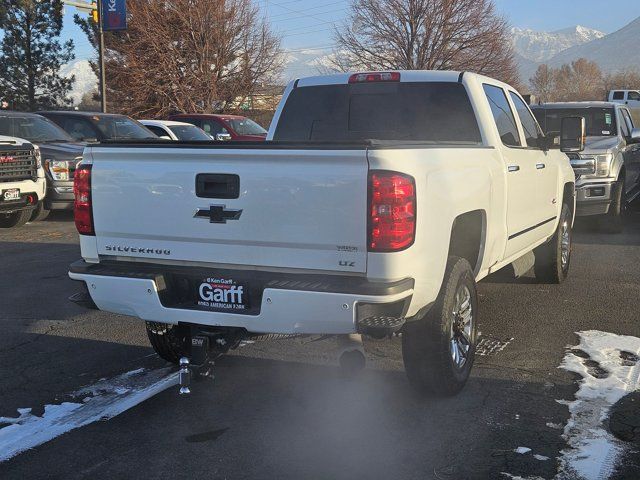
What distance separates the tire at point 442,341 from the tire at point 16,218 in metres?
8.91

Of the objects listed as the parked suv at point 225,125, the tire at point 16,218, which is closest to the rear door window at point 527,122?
the tire at point 16,218

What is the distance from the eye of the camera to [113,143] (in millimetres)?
4145

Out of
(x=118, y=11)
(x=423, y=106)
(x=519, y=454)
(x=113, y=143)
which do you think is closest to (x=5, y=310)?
(x=113, y=143)

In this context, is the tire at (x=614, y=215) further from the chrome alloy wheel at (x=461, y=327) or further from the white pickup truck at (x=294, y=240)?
the chrome alloy wheel at (x=461, y=327)

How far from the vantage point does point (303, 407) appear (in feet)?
14.1

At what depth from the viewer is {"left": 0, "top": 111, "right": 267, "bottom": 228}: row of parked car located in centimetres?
1070

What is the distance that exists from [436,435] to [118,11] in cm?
2111

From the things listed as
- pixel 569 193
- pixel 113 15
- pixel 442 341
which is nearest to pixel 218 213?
pixel 442 341

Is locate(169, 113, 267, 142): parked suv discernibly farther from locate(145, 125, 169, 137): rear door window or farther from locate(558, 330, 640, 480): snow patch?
locate(558, 330, 640, 480): snow patch

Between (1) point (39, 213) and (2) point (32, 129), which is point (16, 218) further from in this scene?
(2) point (32, 129)

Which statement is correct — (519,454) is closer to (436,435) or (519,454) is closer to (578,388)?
(436,435)

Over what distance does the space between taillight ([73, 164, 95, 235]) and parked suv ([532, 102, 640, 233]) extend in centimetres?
772

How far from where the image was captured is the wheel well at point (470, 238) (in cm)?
455

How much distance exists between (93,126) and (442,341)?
1147 centimetres
